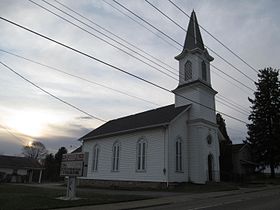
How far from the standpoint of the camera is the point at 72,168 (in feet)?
66.7

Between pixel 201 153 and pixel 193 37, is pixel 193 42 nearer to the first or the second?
pixel 193 37

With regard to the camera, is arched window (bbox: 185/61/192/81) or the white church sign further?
arched window (bbox: 185/61/192/81)

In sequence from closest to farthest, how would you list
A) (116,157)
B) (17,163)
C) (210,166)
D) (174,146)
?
(174,146)
(210,166)
(116,157)
(17,163)

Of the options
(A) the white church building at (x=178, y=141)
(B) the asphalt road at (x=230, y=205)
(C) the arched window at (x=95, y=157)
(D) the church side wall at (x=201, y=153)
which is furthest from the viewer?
(C) the arched window at (x=95, y=157)

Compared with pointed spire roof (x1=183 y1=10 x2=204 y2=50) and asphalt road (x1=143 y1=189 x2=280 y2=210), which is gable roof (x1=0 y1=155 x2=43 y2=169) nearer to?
pointed spire roof (x1=183 y1=10 x2=204 y2=50)

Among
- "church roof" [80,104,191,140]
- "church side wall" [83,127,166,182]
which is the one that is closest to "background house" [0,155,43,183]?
"church roof" [80,104,191,140]

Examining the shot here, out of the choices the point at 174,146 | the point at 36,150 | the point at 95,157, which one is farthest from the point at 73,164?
the point at 36,150

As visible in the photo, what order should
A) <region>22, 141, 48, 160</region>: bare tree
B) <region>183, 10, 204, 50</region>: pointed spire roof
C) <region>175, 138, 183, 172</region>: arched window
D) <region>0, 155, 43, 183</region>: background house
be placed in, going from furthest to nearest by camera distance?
<region>22, 141, 48, 160</region>: bare tree
<region>0, 155, 43, 183</region>: background house
<region>183, 10, 204, 50</region>: pointed spire roof
<region>175, 138, 183, 172</region>: arched window

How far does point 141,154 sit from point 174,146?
414 centimetres

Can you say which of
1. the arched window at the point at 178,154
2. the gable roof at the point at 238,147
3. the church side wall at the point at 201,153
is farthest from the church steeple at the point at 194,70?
the gable roof at the point at 238,147

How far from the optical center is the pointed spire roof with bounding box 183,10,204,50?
36.6 meters

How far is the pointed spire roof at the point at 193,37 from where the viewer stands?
3656cm

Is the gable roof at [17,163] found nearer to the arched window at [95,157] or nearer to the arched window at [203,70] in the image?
the arched window at [95,157]

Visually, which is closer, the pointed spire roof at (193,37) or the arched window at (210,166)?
the arched window at (210,166)
